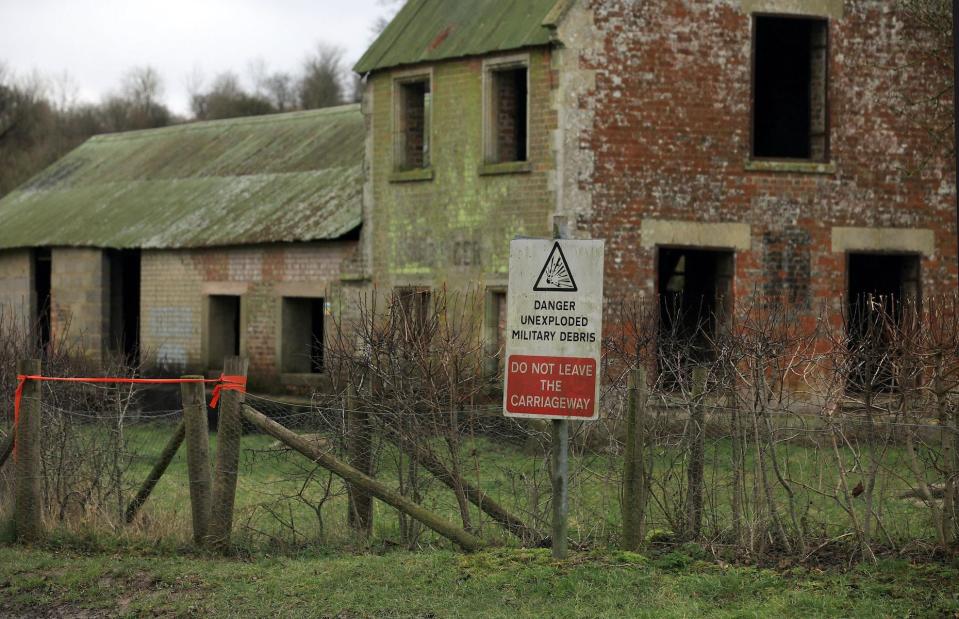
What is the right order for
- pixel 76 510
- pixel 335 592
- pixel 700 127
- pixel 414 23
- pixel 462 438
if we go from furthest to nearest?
pixel 414 23
pixel 700 127
pixel 76 510
pixel 462 438
pixel 335 592

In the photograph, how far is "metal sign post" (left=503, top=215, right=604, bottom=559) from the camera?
898 cm

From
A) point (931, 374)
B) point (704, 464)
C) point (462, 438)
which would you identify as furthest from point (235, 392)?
point (931, 374)

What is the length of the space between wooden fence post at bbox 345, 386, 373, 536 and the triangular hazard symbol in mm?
2320

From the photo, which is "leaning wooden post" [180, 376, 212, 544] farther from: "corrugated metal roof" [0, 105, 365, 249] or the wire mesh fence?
"corrugated metal roof" [0, 105, 365, 249]

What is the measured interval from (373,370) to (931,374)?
163 inches

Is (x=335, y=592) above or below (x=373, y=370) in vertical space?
below

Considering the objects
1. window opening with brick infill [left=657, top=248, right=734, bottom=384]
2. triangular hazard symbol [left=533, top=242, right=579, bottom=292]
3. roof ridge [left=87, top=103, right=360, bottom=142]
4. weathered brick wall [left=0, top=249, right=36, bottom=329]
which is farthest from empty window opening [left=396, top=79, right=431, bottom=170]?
triangular hazard symbol [left=533, top=242, right=579, bottom=292]

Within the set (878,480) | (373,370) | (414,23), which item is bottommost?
(878,480)

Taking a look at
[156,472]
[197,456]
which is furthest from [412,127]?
[197,456]

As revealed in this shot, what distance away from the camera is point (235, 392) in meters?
10.5

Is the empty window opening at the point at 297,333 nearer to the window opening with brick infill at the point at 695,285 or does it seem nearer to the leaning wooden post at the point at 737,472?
the window opening with brick infill at the point at 695,285

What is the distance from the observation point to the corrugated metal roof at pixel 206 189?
24984 mm

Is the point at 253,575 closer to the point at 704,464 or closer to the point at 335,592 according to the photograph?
the point at 335,592

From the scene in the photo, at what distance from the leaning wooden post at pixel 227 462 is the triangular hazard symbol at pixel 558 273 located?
2691mm
